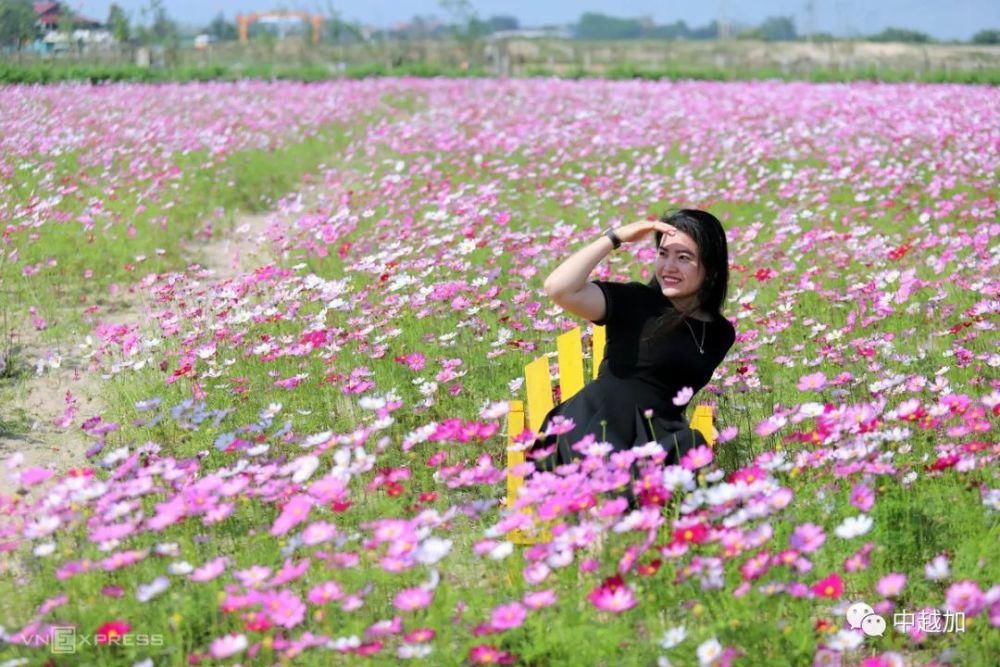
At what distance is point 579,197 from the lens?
28.4ft

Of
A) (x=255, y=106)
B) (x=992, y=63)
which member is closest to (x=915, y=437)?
(x=255, y=106)

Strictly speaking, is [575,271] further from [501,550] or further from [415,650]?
[415,650]

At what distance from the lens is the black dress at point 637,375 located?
3354 millimetres

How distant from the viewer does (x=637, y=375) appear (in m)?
3.47

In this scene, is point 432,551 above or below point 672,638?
above

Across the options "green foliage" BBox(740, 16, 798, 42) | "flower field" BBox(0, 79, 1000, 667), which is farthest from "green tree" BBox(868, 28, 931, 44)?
"flower field" BBox(0, 79, 1000, 667)

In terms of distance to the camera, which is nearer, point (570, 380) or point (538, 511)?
point (538, 511)

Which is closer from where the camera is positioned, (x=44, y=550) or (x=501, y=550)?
(x=501, y=550)

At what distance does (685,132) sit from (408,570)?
9.57 metres

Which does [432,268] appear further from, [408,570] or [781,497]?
[781,497]

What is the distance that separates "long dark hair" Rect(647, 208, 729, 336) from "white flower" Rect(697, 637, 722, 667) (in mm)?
1348

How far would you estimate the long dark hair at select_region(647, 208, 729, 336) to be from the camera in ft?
11.3

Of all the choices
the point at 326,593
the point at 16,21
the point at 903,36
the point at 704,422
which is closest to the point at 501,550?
the point at 326,593

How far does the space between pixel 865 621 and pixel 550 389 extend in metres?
1.38
